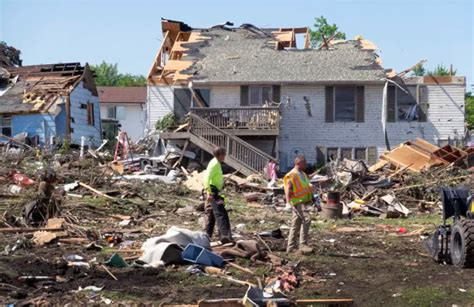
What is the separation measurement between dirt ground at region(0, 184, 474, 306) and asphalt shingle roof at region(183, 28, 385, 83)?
697 inches

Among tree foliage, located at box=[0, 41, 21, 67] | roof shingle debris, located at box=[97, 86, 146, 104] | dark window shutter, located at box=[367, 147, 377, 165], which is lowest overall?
dark window shutter, located at box=[367, 147, 377, 165]

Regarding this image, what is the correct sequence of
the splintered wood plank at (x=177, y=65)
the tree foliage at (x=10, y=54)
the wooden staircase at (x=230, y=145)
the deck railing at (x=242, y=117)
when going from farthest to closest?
1. the tree foliage at (x=10, y=54)
2. the splintered wood plank at (x=177, y=65)
3. the deck railing at (x=242, y=117)
4. the wooden staircase at (x=230, y=145)

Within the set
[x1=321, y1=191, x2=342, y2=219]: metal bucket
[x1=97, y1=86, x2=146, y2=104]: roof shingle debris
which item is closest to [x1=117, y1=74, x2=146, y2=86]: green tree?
[x1=97, y1=86, x2=146, y2=104]: roof shingle debris

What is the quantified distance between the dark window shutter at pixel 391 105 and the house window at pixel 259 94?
5.35 meters

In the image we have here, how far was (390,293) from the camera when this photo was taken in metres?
8.69

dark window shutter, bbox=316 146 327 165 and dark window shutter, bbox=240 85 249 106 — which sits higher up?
dark window shutter, bbox=240 85 249 106

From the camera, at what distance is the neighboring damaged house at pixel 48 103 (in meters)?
35.3

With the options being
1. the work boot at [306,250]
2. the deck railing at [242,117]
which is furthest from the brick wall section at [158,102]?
the work boot at [306,250]

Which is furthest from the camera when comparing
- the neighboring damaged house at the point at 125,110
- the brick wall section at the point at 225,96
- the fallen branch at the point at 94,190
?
the neighboring damaged house at the point at 125,110

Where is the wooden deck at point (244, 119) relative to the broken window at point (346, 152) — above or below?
above

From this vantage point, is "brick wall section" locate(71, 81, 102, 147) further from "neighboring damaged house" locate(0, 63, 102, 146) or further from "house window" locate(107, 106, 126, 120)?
"house window" locate(107, 106, 126, 120)

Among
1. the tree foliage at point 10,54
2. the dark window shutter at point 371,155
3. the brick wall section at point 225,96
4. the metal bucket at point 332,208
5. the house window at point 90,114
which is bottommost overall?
the metal bucket at point 332,208

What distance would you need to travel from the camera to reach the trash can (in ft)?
33.4

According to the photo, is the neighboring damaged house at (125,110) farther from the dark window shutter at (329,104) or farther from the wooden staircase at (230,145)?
the wooden staircase at (230,145)
